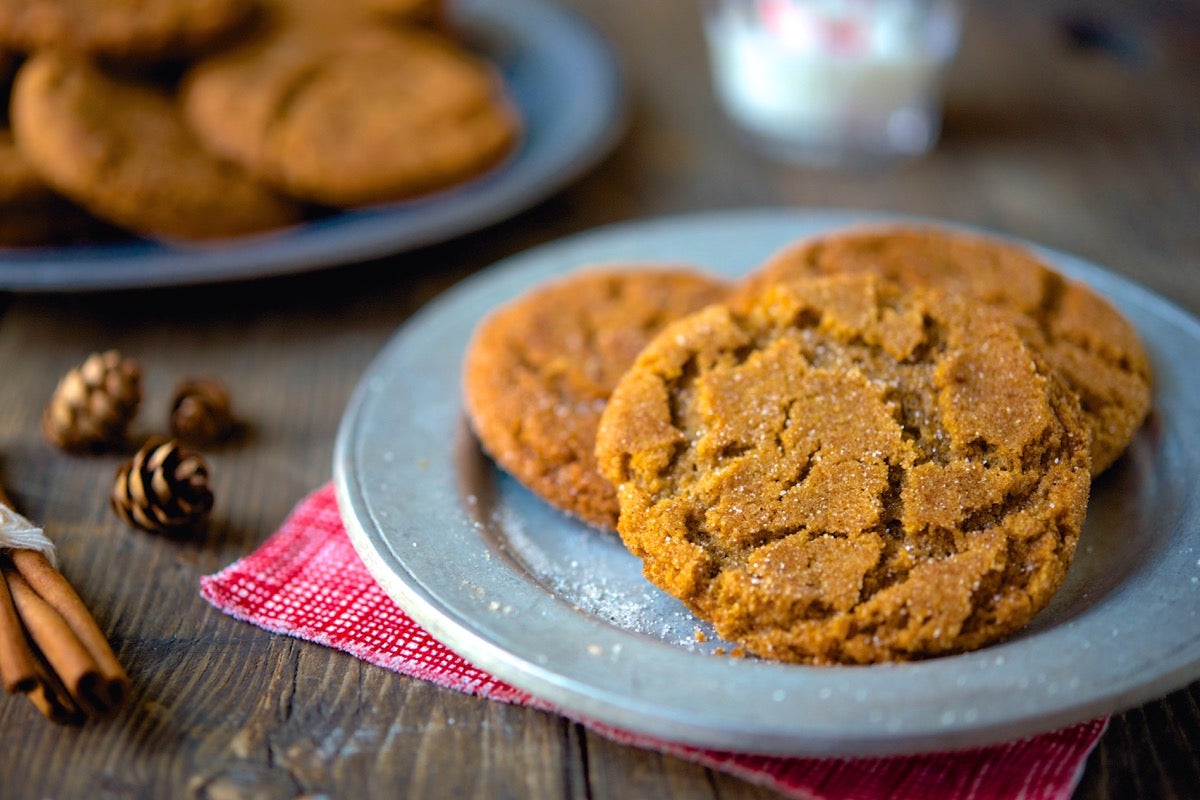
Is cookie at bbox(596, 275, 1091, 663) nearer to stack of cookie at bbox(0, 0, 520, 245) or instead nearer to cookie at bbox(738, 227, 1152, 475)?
cookie at bbox(738, 227, 1152, 475)

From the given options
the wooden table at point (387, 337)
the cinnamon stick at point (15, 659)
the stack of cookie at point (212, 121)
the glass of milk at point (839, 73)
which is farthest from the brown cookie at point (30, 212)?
the glass of milk at point (839, 73)

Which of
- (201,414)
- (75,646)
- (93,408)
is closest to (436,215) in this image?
(201,414)

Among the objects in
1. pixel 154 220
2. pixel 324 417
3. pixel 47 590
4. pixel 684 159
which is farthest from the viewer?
pixel 684 159

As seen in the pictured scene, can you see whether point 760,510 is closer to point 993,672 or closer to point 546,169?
point 993,672

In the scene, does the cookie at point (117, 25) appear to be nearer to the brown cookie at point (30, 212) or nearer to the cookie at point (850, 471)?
the brown cookie at point (30, 212)

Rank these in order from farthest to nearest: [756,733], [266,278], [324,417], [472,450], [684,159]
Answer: [684,159]
[266,278]
[324,417]
[472,450]
[756,733]

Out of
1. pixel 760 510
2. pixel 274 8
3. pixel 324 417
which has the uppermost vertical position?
pixel 274 8

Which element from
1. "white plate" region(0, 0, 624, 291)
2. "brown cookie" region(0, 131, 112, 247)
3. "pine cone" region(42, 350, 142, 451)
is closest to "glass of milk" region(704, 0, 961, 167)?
"white plate" region(0, 0, 624, 291)

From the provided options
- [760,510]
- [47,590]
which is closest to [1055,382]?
[760,510]
